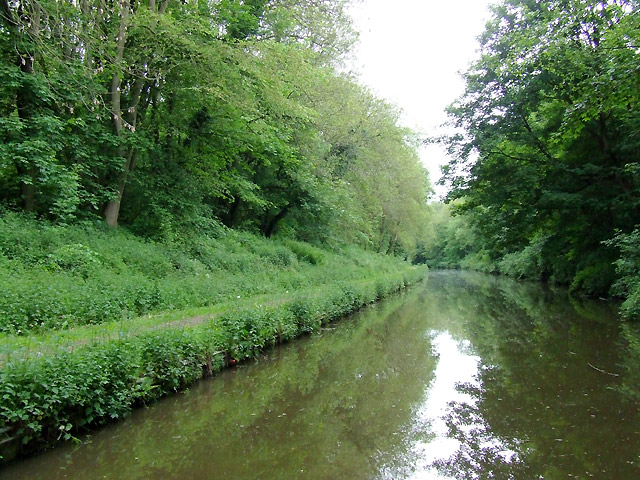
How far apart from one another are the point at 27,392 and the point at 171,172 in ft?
40.6

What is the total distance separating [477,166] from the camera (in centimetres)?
2081

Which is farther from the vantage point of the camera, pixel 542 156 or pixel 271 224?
pixel 271 224

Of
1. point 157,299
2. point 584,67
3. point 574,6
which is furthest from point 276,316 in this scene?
point 574,6

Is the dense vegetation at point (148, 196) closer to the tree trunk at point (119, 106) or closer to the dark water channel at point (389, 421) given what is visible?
the tree trunk at point (119, 106)

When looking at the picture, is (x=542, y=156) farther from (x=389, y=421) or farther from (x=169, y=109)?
(x=389, y=421)

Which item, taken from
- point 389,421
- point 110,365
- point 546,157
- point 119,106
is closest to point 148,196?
point 119,106

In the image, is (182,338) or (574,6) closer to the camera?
(182,338)

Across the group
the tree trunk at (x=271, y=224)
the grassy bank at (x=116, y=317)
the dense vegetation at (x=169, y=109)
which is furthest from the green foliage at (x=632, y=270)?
the tree trunk at (x=271, y=224)

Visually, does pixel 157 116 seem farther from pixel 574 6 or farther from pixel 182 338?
pixel 574 6

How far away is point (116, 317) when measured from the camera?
332 inches

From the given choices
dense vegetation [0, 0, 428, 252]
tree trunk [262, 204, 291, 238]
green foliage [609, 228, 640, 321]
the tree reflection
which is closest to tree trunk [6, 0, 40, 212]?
dense vegetation [0, 0, 428, 252]

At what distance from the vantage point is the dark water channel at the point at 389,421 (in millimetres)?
4535

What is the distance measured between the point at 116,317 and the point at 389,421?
5.81 metres

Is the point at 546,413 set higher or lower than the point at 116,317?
higher
